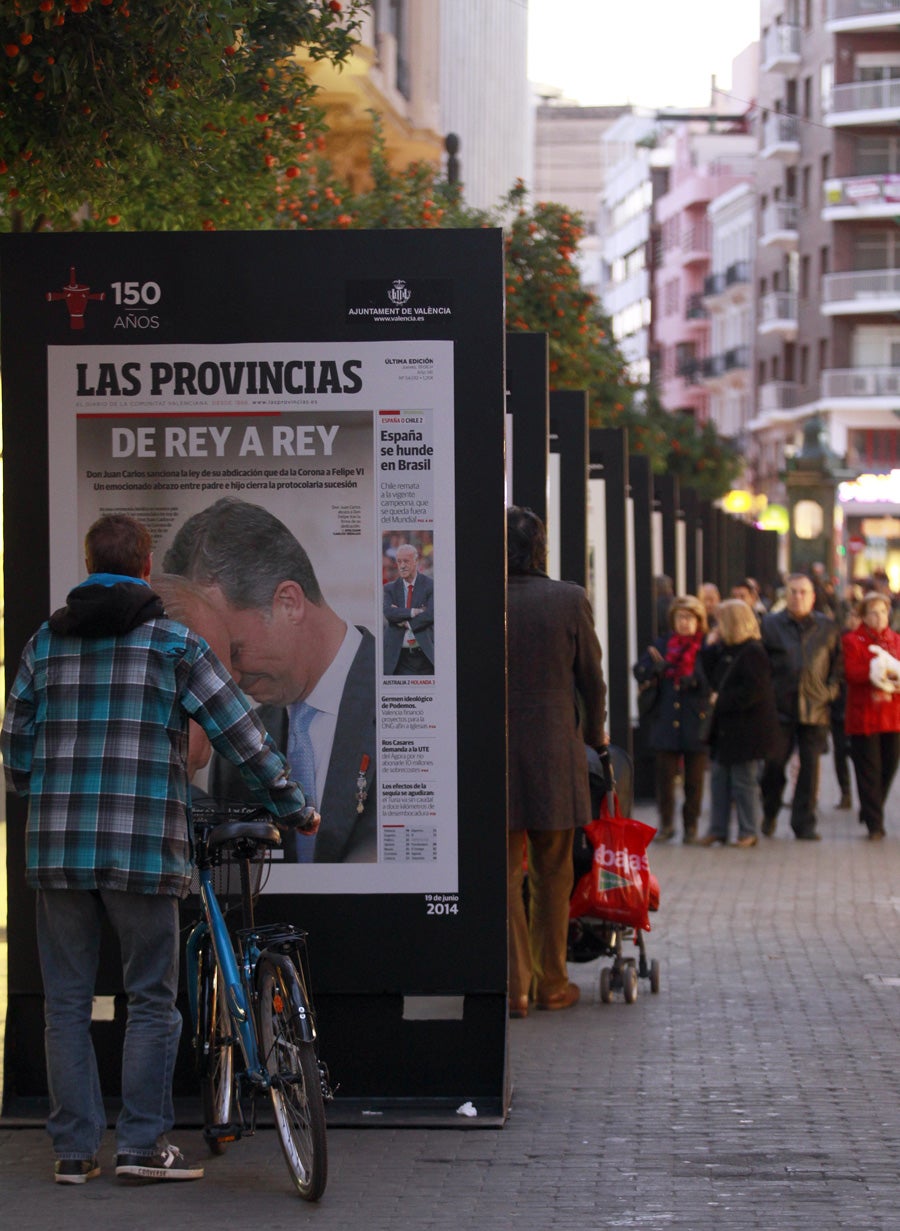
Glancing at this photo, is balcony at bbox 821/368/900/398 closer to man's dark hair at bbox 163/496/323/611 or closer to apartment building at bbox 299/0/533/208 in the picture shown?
apartment building at bbox 299/0/533/208

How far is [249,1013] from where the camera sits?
6664 mm

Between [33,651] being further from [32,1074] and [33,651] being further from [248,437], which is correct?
[32,1074]

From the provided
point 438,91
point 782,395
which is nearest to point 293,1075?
point 438,91

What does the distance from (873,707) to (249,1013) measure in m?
11.1

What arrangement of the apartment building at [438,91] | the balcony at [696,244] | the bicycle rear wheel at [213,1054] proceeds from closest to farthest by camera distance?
the bicycle rear wheel at [213,1054], the apartment building at [438,91], the balcony at [696,244]

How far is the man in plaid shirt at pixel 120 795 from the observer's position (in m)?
6.59

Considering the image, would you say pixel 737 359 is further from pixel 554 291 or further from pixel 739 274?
pixel 554 291

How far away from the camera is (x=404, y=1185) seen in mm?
6809

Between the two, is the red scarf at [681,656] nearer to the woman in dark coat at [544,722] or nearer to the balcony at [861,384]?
the woman in dark coat at [544,722]

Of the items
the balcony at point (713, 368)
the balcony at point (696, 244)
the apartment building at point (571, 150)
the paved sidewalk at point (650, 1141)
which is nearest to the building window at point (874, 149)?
the balcony at point (713, 368)

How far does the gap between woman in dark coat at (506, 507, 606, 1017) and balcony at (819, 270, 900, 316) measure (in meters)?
66.6

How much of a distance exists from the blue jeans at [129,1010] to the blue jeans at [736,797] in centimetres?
1019

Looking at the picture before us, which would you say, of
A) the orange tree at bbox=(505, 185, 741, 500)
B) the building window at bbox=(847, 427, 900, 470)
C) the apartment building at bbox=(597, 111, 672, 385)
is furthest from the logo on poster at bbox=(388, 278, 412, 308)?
the apartment building at bbox=(597, 111, 672, 385)

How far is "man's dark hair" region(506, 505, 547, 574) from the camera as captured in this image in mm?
9477
